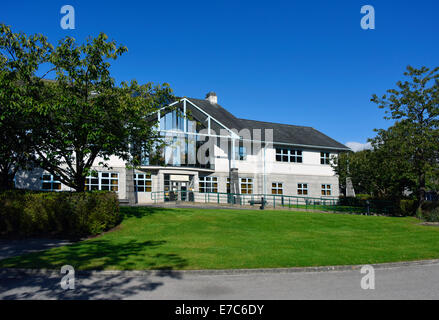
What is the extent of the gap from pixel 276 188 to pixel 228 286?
2915 cm

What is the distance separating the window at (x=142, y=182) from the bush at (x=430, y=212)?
21.1 m

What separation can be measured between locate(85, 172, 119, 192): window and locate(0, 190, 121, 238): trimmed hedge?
14.2m

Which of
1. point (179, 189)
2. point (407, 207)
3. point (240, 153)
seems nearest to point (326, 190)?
point (407, 207)

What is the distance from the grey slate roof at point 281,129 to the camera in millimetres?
37000

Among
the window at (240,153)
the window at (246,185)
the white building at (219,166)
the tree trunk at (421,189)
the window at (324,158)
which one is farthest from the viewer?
the window at (324,158)

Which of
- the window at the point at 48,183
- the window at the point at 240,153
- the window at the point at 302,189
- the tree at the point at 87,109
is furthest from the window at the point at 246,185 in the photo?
the tree at the point at 87,109

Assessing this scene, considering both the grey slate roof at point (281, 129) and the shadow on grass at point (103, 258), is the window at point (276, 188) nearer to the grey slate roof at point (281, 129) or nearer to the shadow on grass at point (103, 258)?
the grey slate roof at point (281, 129)

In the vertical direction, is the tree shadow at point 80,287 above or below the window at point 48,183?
below

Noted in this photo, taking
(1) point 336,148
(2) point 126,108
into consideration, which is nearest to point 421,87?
(1) point 336,148

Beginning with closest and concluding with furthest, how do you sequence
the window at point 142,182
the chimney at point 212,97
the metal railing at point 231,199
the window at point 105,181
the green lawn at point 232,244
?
the green lawn at point 232,244 → the window at point 105,181 → the window at point 142,182 → the metal railing at point 231,199 → the chimney at point 212,97

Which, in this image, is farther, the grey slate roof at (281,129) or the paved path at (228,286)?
the grey slate roof at (281,129)

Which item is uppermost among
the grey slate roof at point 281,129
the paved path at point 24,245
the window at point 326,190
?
the grey slate roof at point 281,129

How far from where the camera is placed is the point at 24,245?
12.8m

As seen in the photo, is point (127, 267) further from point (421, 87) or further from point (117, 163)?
point (421, 87)
